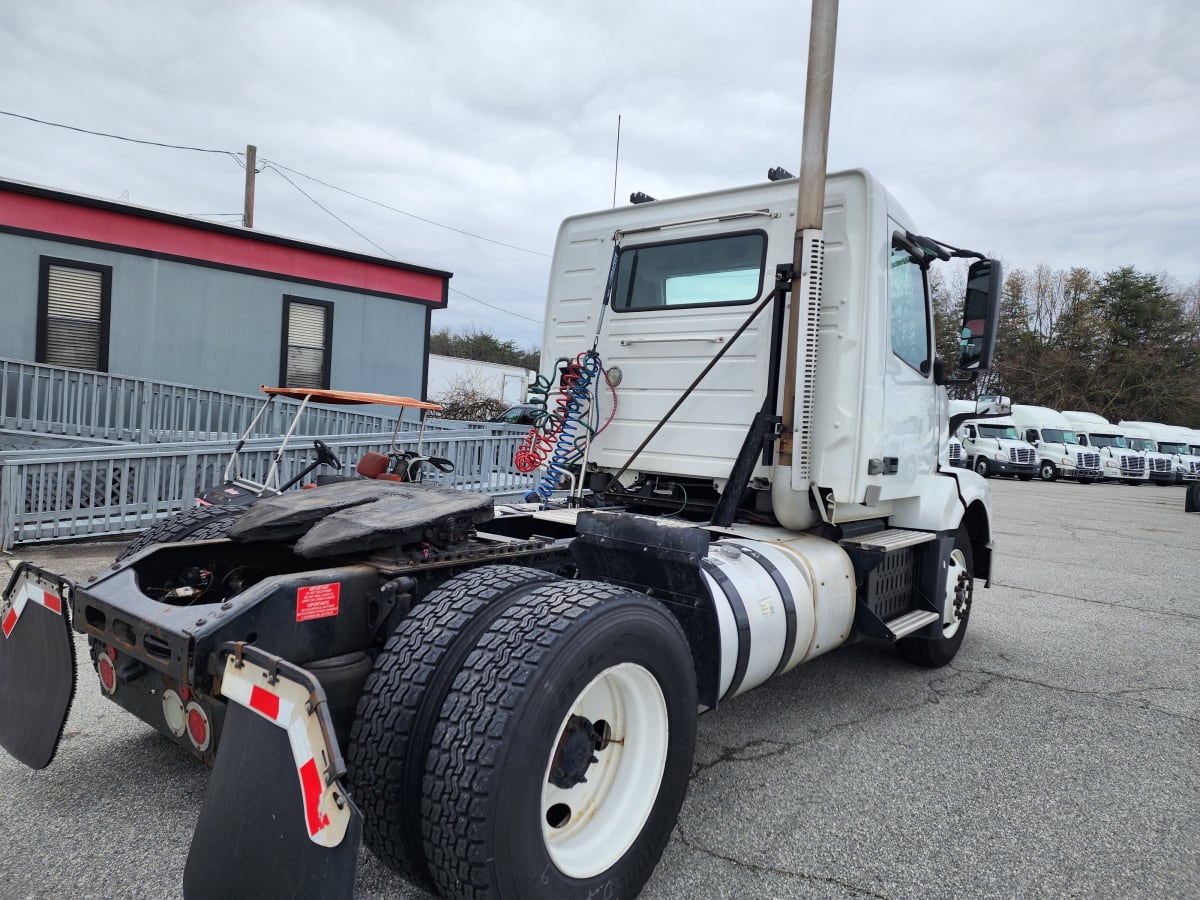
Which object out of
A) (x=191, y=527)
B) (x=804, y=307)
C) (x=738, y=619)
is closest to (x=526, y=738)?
(x=738, y=619)

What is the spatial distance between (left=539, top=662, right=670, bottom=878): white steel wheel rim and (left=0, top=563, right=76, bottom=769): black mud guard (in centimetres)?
166

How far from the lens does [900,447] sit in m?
4.49

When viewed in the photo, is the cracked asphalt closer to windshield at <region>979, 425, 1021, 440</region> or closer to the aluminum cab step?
the aluminum cab step

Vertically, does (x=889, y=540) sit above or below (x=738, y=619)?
above

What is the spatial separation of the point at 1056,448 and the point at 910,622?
2912 cm

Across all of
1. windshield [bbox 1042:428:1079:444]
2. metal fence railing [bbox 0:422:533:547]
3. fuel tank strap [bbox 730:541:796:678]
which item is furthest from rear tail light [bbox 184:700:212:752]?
windshield [bbox 1042:428:1079:444]

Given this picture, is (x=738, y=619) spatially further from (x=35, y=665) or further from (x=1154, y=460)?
(x=1154, y=460)

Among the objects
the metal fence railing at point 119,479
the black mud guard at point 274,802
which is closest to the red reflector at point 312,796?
the black mud guard at point 274,802

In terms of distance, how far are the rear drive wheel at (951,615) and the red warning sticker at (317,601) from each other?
376 cm

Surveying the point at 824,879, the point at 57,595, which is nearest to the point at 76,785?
the point at 57,595

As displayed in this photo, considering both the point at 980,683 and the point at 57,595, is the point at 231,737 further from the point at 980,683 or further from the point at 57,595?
the point at 980,683

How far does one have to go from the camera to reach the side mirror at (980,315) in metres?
4.55

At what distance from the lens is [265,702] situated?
1.92 m

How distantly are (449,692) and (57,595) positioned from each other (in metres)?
1.48
